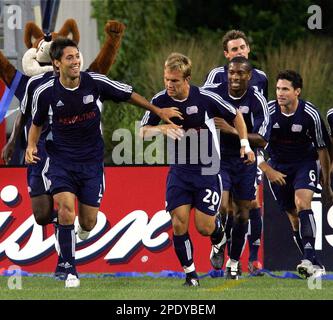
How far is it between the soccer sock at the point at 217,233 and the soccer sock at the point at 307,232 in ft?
2.48

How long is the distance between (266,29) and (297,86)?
1104 cm

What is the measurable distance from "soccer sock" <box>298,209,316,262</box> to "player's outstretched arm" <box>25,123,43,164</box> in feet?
8.51

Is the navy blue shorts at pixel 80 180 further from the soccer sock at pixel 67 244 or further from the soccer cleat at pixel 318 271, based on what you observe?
the soccer cleat at pixel 318 271

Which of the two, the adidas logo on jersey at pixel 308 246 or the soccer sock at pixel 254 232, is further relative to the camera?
the soccer sock at pixel 254 232

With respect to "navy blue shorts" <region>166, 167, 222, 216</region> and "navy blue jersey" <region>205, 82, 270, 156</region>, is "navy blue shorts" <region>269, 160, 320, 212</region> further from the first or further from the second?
"navy blue shorts" <region>166, 167, 222, 216</region>

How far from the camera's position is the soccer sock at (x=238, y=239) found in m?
14.3

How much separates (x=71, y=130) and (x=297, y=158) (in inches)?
91.8

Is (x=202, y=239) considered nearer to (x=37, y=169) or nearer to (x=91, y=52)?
(x=37, y=169)

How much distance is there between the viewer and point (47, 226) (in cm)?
1519

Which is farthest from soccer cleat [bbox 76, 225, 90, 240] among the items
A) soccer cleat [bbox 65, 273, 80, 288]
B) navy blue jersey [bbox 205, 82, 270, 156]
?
navy blue jersey [bbox 205, 82, 270, 156]

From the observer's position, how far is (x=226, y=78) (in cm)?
1452

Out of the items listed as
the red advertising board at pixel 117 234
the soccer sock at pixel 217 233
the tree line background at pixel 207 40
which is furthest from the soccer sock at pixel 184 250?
the tree line background at pixel 207 40

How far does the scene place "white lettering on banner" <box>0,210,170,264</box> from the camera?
49.8ft

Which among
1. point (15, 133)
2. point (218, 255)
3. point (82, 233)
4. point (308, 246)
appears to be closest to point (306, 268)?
point (308, 246)
